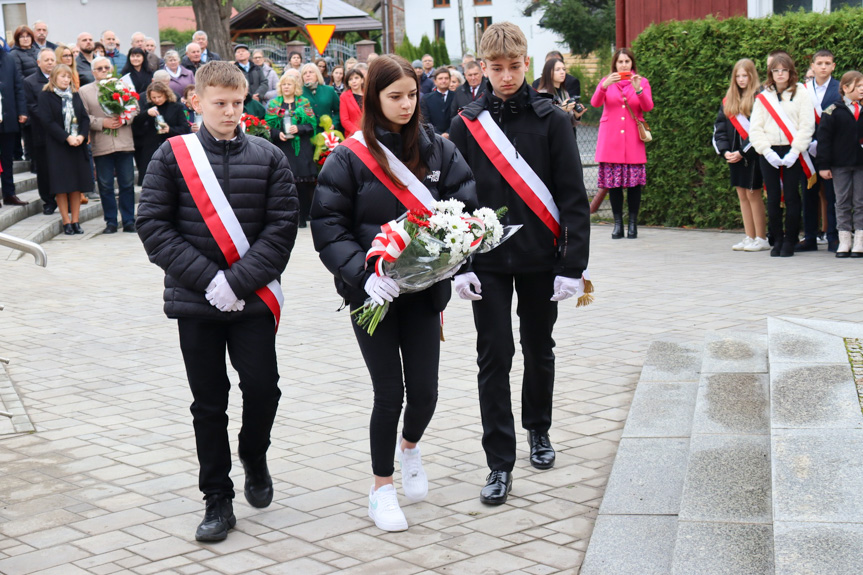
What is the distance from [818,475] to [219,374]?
7.67ft

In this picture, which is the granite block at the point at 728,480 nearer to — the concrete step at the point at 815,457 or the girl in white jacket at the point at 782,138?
the concrete step at the point at 815,457

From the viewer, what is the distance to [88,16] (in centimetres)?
3856

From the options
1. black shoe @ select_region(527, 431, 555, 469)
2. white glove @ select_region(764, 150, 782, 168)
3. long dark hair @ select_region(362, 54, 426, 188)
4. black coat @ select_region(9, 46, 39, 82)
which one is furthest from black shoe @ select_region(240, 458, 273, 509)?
black coat @ select_region(9, 46, 39, 82)

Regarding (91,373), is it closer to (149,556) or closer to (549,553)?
(149,556)

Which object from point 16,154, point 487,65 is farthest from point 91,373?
point 16,154

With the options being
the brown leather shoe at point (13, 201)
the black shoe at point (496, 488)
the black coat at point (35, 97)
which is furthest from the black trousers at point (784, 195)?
the brown leather shoe at point (13, 201)

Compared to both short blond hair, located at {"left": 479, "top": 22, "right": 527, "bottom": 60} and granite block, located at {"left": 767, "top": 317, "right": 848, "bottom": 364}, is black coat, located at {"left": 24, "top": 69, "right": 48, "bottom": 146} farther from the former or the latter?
short blond hair, located at {"left": 479, "top": 22, "right": 527, "bottom": 60}

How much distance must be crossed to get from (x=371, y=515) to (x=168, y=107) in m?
11.4

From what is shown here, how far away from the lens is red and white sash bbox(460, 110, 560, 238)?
4871 millimetres

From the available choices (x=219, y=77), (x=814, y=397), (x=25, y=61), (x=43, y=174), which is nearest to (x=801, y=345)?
(x=814, y=397)

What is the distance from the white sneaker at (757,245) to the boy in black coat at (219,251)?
8619 millimetres

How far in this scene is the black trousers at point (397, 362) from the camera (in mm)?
4527

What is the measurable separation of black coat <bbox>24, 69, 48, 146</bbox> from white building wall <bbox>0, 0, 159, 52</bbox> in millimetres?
24343

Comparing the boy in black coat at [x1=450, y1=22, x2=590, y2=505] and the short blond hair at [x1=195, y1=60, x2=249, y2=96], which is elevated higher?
the short blond hair at [x1=195, y1=60, x2=249, y2=96]
